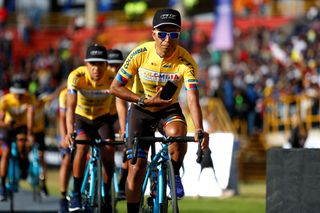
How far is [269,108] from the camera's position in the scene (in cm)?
2761

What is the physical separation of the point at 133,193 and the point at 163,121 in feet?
2.40

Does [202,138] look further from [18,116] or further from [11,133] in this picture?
[18,116]

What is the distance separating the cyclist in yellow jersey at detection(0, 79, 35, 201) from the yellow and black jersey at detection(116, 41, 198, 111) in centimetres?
833

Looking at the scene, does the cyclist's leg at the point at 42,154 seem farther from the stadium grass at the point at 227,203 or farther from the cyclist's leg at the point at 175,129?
the cyclist's leg at the point at 175,129

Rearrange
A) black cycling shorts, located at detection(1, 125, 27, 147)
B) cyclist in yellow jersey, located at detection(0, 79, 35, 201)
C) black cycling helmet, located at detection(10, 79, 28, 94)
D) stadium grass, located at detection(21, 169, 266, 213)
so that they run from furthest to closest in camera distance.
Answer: black cycling helmet, located at detection(10, 79, 28, 94), cyclist in yellow jersey, located at detection(0, 79, 35, 201), black cycling shorts, located at detection(1, 125, 27, 147), stadium grass, located at detection(21, 169, 266, 213)

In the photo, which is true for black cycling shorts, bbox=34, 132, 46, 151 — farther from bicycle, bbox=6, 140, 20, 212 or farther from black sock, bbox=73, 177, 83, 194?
black sock, bbox=73, 177, 83, 194

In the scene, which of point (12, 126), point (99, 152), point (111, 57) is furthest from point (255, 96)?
point (99, 152)

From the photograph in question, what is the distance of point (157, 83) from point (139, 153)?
683mm

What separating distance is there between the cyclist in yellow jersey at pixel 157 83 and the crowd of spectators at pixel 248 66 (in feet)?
52.3

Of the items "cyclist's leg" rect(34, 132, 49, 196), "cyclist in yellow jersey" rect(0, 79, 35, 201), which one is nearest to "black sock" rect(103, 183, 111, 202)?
"cyclist in yellow jersey" rect(0, 79, 35, 201)

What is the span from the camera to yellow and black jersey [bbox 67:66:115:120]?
1298 cm

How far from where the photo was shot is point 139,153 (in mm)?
10016

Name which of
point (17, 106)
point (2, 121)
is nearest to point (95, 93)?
point (2, 121)

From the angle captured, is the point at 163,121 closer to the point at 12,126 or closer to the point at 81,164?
the point at 81,164
